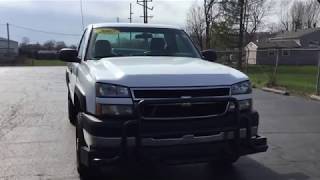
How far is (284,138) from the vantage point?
9055 millimetres

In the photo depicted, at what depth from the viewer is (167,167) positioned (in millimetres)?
6969

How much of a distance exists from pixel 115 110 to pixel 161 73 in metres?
0.62

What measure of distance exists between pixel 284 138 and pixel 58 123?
4.51 m

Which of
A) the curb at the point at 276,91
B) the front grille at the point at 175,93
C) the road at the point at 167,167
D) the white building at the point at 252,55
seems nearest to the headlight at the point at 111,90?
the front grille at the point at 175,93

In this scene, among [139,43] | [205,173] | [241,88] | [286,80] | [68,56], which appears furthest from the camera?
[286,80]

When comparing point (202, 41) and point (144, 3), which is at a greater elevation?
point (144, 3)

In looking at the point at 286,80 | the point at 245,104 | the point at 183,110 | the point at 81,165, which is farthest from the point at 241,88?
the point at 286,80

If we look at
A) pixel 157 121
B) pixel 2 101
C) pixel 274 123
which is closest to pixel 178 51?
pixel 157 121

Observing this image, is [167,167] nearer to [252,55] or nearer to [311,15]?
[252,55]

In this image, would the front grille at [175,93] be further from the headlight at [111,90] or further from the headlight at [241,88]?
the headlight at [241,88]

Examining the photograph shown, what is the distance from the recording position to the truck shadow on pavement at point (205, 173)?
21.2 ft

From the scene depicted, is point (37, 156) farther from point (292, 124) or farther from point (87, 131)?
point (292, 124)

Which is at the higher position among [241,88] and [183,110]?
[241,88]

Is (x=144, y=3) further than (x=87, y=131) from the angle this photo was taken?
Yes
